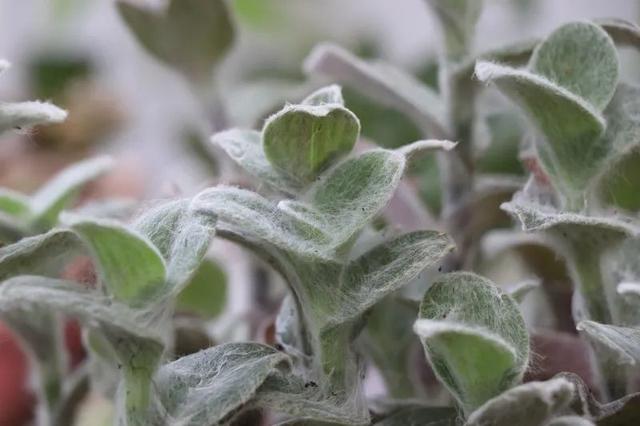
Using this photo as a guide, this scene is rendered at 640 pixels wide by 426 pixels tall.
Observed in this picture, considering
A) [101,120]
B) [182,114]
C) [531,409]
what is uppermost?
[531,409]

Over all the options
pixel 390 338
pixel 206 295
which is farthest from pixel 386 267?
pixel 206 295

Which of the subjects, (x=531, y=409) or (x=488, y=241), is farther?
(x=488, y=241)

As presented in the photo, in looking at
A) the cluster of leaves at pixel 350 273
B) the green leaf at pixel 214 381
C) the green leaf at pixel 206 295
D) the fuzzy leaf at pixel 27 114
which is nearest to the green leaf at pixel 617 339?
the cluster of leaves at pixel 350 273

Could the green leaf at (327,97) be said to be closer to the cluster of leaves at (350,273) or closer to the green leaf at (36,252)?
the cluster of leaves at (350,273)

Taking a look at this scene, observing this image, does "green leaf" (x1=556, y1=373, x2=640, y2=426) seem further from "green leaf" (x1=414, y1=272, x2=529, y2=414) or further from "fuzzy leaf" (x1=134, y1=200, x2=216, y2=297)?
"fuzzy leaf" (x1=134, y1=200, x2=216, y2=297)

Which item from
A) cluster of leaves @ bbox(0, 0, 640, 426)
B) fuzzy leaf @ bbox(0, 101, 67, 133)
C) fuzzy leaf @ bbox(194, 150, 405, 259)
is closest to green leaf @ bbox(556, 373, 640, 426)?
cluster of leaves @ bbox(0, 0, 640, 426)

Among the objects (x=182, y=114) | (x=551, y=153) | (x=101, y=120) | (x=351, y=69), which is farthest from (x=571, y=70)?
(x=182, y=114)

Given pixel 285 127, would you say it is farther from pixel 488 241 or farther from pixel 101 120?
pixel 101 120
